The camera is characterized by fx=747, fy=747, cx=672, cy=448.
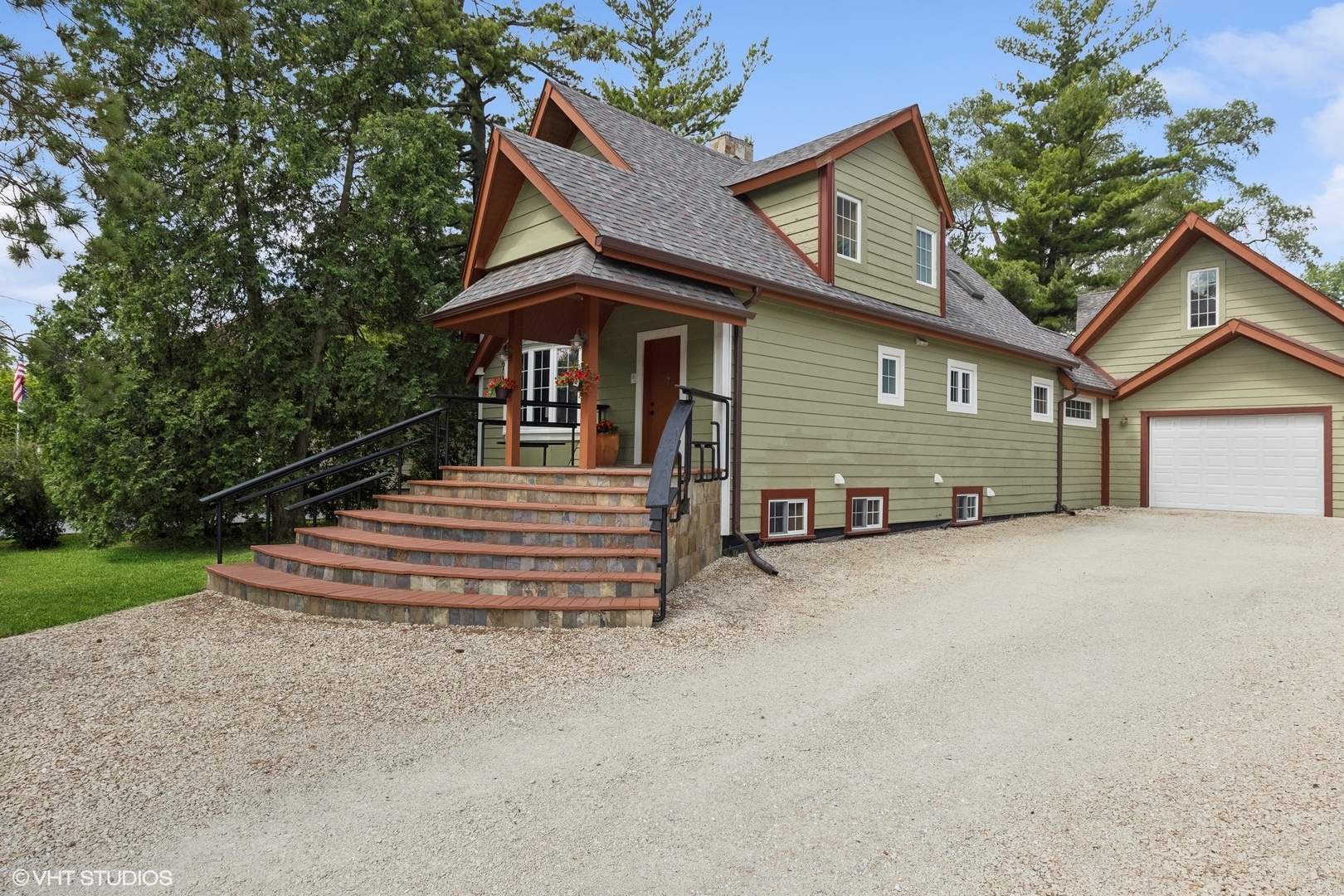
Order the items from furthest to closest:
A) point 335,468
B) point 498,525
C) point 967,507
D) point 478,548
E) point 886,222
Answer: point 967,507 → point 886,222 → point 335,468 → point 498,525 → point 478,548

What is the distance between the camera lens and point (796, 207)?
455 inches

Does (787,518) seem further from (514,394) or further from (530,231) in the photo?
(530,231)

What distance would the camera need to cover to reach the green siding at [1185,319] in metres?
15.1

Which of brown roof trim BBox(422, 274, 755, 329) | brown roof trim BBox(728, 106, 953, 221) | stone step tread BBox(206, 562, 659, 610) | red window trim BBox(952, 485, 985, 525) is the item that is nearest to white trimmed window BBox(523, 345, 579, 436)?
brown roof trim BBox(422, 274, 755, 329)

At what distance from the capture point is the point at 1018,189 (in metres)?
25.8

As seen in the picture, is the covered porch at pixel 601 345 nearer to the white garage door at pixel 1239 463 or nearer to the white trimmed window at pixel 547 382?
the white trimmed window at pixel 547 382

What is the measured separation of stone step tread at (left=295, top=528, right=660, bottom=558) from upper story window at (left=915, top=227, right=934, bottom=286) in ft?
27.5

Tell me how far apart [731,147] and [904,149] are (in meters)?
4.12

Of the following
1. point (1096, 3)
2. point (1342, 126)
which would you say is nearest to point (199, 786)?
point (1096, 3)

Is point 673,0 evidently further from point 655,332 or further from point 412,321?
point 655,332

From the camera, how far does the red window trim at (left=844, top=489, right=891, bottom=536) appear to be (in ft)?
36.4

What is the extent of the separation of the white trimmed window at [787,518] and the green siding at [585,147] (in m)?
6.21

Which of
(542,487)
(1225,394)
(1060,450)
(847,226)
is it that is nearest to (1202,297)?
(1225,394)

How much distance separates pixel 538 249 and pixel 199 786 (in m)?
7.62
